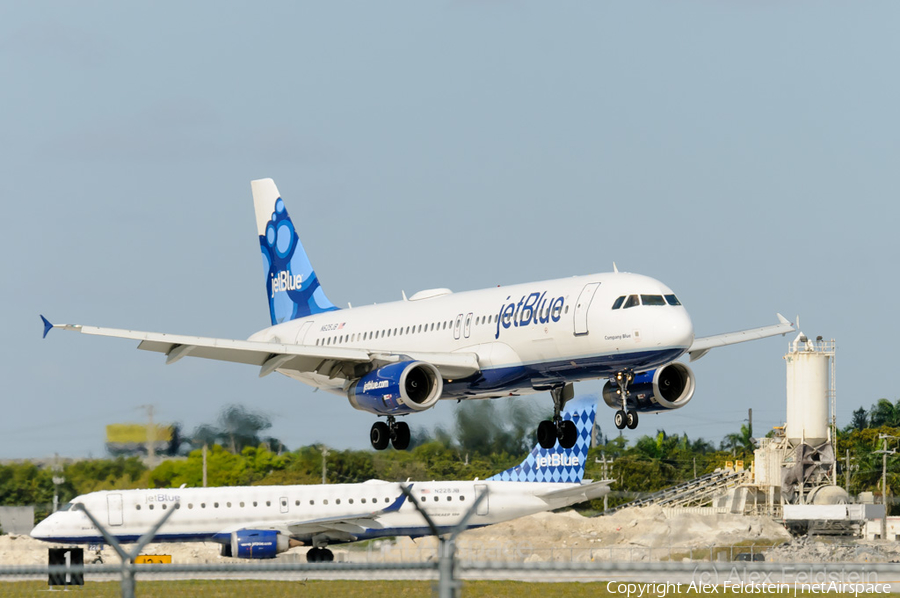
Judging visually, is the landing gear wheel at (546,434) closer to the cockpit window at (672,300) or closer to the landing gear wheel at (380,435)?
the landing gear wheel at (380,435)

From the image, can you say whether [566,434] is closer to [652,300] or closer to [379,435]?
[379,435]

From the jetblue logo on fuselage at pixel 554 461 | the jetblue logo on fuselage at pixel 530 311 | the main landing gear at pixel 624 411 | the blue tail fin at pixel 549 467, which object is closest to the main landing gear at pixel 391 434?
the jetblue logo on fuselage at pixel 530 311

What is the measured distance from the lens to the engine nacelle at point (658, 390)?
37406 mm

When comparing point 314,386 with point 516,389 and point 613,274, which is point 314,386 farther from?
point 613,274

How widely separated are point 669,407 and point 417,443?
13502mm

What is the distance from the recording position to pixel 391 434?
39500 millimetres

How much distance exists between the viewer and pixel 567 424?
39.0m

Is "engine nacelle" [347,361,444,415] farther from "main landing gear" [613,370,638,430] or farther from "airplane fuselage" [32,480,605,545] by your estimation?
"airplane fuselage" [32,480,605,545]

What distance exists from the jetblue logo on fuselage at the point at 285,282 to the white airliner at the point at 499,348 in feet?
19.6

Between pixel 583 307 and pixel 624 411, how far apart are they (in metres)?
3.74

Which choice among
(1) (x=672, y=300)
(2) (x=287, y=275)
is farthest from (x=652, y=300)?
(2) (x=287, y=275)

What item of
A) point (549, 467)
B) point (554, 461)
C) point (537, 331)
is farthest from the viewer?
point (554, 461)

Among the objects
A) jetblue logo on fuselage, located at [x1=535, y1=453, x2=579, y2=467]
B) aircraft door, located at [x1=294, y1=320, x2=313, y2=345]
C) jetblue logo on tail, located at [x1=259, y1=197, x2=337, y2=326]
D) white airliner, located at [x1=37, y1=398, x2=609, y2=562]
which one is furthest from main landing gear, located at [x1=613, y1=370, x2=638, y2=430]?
jetblue logo on fuselage, located at [x1=535, y1=453, x2=579, y2=467]

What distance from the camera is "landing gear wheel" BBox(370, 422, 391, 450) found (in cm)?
3947
